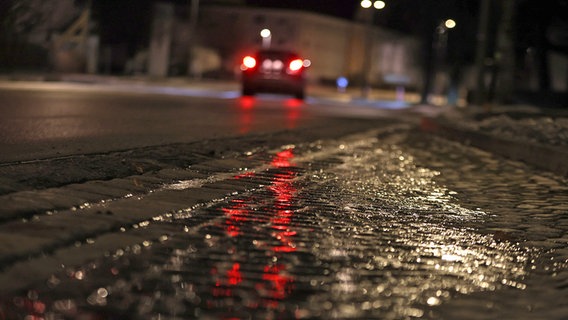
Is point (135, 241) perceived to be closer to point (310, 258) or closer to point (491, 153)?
point (310, 258)

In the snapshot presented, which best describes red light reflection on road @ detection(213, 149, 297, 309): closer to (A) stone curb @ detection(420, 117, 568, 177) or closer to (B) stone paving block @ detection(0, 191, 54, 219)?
(B) stone paving block @ detection(0, 191, 54, 219)

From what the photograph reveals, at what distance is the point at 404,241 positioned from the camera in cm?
688

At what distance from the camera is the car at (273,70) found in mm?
29312

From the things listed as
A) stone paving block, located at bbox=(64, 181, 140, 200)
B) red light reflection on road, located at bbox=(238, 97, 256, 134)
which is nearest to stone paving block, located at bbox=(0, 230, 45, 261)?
stone paving block, located at bbox=(64, 181, 140, 200)

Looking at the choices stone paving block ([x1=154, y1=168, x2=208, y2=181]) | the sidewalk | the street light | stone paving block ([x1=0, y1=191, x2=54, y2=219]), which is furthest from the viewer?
the street light

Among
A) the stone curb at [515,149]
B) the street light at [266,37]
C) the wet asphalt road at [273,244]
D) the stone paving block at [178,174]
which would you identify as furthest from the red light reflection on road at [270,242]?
the street light at [266,37]

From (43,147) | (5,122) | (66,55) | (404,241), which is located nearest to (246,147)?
(43,147)

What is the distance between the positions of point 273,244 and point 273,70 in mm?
23164

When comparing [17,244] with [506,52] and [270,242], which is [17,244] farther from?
[506,52]

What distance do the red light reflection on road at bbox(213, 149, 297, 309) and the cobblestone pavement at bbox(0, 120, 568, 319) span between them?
2 cm

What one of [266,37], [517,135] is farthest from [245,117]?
[266,37]

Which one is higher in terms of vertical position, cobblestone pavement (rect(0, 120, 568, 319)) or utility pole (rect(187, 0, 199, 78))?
utility pole (rect(187, 0, 199, 78))

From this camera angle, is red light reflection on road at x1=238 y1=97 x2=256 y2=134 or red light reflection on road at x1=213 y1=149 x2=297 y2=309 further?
red light reflection on road at x1=238 y1=97 x2=256 y2=134

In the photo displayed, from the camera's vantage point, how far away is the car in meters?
29.3
